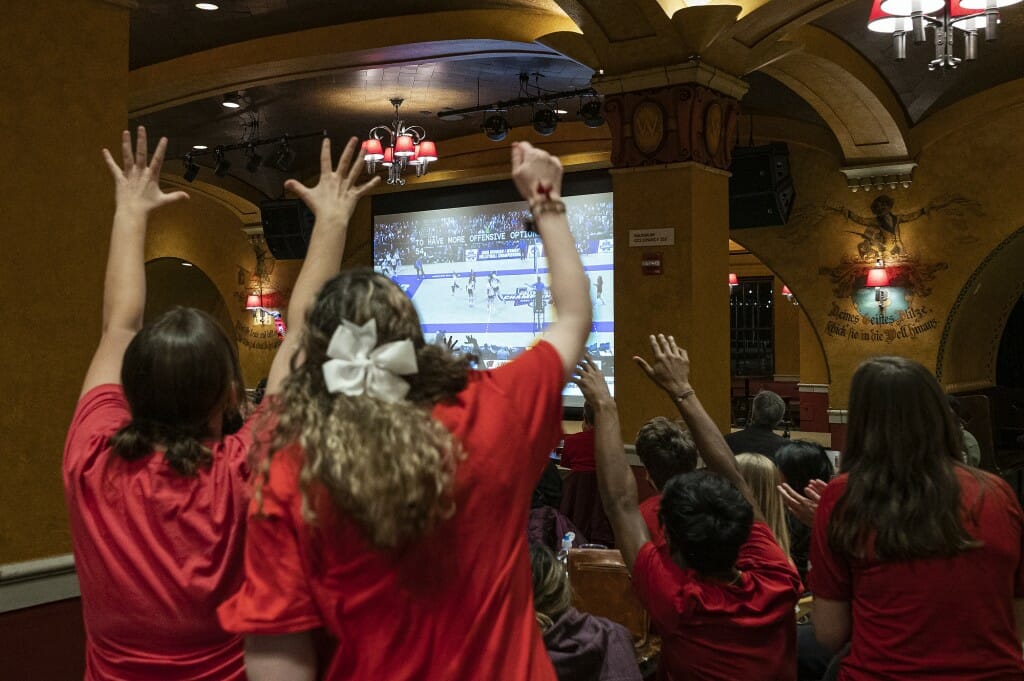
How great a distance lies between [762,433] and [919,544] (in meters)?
3.06

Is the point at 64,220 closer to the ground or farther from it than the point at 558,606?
farther from it

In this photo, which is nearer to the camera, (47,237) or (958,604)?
(958,604)

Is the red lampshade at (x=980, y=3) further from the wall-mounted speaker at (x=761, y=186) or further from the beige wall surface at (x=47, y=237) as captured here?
the wall-mounted speaker at (x=761, y=186)

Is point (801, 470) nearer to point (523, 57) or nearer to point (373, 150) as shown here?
point (523, 57)

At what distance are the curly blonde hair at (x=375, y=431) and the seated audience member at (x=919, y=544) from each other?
890 mm

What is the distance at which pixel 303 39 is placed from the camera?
759 centimetres

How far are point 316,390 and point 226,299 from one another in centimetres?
1339

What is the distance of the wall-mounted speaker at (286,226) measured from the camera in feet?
39.6

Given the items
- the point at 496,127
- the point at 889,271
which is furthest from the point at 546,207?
the point at 889,271

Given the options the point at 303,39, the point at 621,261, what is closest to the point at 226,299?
the point at 303,39

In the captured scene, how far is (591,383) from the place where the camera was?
2.04 m

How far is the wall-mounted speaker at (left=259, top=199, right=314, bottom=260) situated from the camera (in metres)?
12.1

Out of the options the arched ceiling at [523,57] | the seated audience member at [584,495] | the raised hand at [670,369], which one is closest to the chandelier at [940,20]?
the arched ceiling at [523,57]

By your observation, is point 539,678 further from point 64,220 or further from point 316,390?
point 64,220
